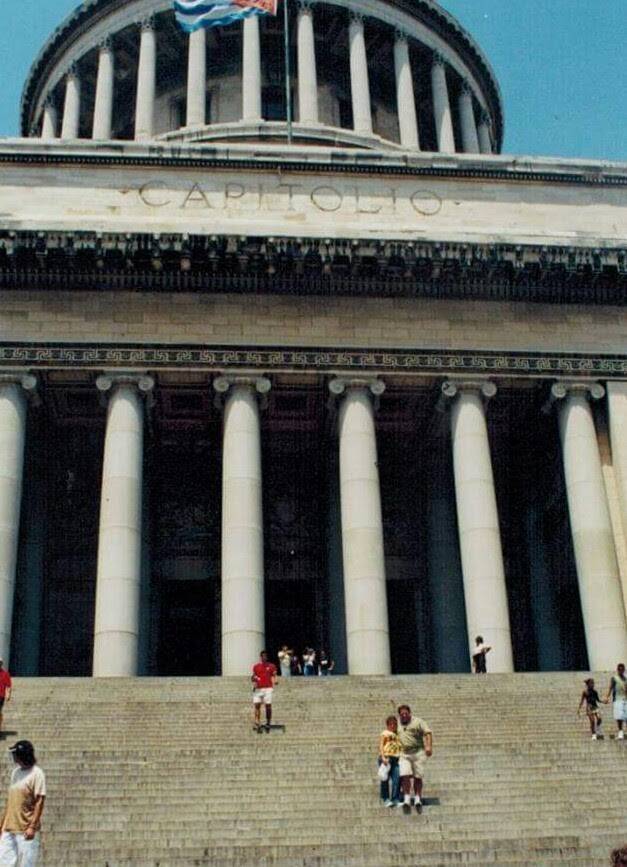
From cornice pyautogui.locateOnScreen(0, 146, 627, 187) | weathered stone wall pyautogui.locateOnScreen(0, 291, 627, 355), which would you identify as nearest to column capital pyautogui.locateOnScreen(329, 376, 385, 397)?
weathered stone wall pyautogui.locateOnScreen(0, 291, 627, 355)

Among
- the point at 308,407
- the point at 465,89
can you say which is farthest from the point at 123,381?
the point at 465,89

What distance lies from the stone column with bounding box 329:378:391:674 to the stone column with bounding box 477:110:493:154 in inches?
1190

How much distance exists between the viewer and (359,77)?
49.4m

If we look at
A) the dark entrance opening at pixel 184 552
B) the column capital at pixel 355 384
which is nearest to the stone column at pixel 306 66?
the dark entrance opening at pixel 184 552

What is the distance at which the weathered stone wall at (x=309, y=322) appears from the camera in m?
28.3

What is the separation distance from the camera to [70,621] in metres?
32.0

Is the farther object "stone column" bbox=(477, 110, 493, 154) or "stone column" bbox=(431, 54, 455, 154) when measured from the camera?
"stone column" bbox=(477, 110, 493, 154)

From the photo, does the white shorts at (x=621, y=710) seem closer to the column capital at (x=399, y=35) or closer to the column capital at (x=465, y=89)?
the column capital at (x=399, y=35)

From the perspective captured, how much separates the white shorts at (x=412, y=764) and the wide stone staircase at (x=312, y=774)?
54 centimetres

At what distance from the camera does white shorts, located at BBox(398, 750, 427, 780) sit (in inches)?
589

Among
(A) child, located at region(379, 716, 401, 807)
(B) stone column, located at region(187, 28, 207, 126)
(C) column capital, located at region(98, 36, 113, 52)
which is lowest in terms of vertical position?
(A) child, located at region(379, 716, 401, 807)

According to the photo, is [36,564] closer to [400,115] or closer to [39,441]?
[39,441]

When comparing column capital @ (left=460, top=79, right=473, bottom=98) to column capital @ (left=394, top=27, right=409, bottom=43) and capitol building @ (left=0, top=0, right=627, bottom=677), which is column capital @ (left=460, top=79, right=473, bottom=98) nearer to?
column capital @ (left=394, top=27, right=409, bottom=43)

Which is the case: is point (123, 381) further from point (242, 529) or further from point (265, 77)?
point (265, 77)
